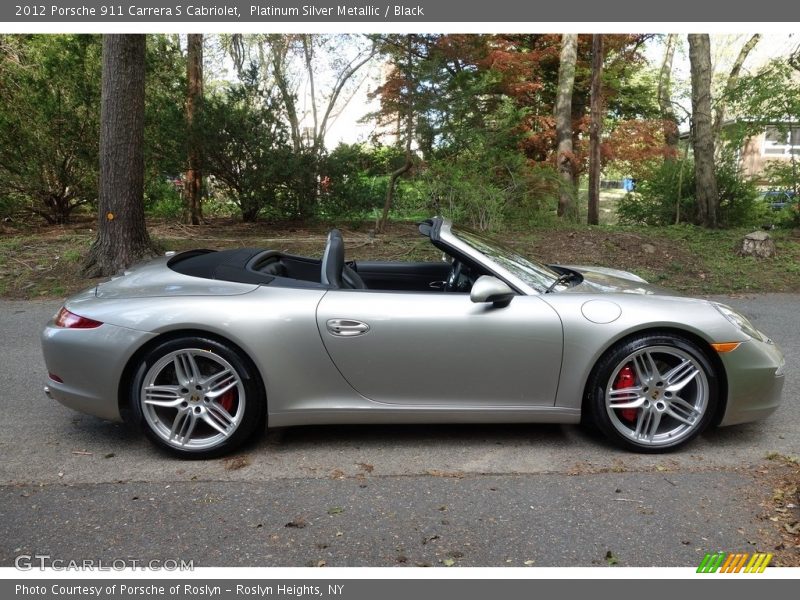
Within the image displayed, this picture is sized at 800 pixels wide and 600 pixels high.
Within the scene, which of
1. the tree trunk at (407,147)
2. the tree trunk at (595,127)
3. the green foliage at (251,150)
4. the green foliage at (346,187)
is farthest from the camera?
the tree trunk at (595,127)

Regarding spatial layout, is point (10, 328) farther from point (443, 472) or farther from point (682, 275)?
point (682, 275)

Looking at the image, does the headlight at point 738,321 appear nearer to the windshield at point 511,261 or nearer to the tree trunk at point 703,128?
the windshield at point 511,261

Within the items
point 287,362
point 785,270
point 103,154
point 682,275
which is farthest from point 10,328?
point 785,270

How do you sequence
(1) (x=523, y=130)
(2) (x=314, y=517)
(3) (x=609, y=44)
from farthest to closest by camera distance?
(3) (x=609, y=44)
(1) (x=523, y=130)
(2) (x=314, y=517)

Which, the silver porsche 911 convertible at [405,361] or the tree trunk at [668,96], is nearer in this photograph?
the silver porsche 911 convertible at [405,361]

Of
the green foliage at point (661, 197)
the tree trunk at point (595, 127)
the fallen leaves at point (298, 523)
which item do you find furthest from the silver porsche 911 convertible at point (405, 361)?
the tree trunk at point (595, 127)

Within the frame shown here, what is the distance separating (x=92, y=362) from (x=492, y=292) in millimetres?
2108

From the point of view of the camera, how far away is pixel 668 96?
2442 cm

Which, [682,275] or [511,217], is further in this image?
[511,217]

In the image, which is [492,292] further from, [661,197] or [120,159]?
[661,197]

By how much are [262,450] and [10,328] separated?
4343 millimetres

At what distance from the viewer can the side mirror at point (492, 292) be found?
3242 mm

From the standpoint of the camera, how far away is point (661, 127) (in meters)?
16.8

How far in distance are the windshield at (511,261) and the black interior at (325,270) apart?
0.14 meters
